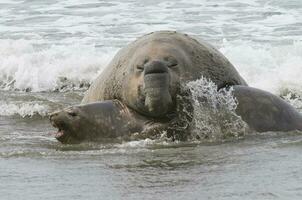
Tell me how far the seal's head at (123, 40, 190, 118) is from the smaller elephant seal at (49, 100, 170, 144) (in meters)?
0.14

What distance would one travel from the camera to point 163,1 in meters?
23.1

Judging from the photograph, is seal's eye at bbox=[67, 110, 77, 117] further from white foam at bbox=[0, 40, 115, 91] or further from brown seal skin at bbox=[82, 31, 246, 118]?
white foam at bbox=[0, 40, 115, 91]

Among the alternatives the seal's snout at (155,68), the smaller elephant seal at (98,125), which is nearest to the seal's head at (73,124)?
the smaller elephant seal at (98,125)

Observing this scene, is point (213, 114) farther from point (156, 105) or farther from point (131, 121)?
point (131, 121)

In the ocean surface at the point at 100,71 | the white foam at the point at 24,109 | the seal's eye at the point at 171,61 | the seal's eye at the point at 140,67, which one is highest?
the seal's eye at the point at 171,61

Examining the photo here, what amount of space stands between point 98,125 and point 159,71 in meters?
0.84

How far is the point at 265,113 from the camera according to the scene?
28.3 feet

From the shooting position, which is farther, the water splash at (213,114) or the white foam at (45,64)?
the white foam at (45,64)

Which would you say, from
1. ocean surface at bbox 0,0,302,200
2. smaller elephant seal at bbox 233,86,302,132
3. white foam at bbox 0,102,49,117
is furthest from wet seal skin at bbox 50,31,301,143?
white foam at bbox 0,102,49,117

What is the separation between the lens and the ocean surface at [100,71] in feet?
20.3

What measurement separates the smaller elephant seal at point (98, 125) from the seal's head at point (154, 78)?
0.14 meters

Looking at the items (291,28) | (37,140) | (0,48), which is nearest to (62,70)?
(0,48)

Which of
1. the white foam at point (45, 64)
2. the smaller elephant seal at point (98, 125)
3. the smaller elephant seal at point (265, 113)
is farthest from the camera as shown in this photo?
the white foam at point (45, 64)

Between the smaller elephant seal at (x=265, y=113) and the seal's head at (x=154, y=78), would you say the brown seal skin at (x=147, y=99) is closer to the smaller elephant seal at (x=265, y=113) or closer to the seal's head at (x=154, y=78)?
the seal's head at (x=154, y=78)
